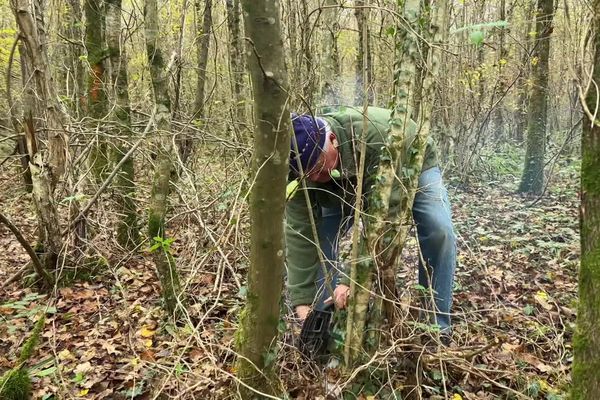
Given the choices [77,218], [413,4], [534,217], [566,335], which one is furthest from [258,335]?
[534,217]

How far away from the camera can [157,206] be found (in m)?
3.14

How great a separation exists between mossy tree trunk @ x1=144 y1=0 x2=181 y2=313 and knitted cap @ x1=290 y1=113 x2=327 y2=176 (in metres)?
1.05

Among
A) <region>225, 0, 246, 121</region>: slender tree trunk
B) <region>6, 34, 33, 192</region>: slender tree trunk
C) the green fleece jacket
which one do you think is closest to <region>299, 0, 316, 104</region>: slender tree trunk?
the green fleece jacket

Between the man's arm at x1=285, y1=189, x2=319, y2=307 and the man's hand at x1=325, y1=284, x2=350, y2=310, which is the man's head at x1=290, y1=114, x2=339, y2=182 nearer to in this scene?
the man's arm at x1=285, y1=189, x2=319, y2=307

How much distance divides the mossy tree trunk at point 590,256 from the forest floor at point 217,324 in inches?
20.9

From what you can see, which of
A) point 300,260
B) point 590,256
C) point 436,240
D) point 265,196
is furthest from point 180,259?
point 590,256

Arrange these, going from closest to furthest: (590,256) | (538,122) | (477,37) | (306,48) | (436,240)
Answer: (590,256) < (477,37) < (306,48) < (436,240) < (538,122)

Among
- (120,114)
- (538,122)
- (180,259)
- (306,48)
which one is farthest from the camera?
(538,122)

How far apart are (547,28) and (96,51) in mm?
6682

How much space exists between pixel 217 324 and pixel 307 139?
138cm

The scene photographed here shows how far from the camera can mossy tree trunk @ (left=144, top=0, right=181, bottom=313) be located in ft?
10.2

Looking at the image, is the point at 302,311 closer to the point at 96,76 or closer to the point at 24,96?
the point at 24,96

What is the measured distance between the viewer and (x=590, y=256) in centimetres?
163

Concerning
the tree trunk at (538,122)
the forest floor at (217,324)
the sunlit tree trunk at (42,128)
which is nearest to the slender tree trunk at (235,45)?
the forest floor at (217,324)
